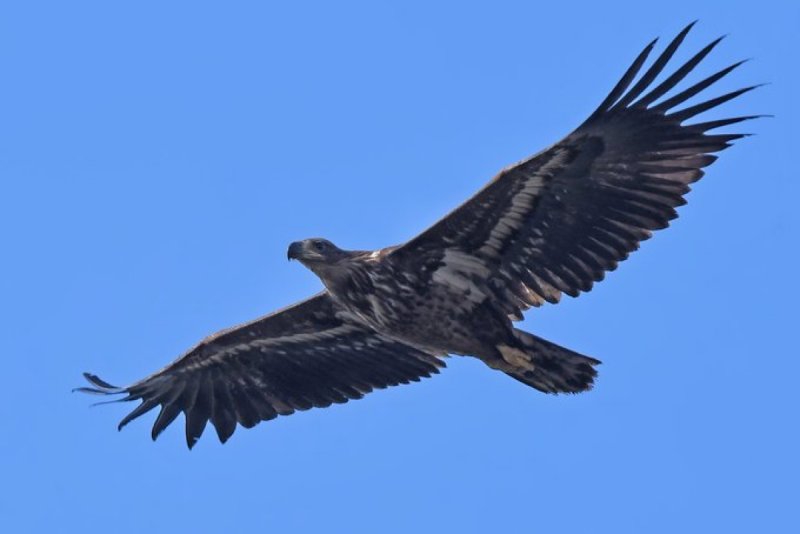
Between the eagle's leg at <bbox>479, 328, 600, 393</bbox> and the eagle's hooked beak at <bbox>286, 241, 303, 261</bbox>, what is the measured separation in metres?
2.18

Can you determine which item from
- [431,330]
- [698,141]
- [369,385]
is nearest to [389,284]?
[431,330]

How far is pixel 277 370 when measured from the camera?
21.0 m

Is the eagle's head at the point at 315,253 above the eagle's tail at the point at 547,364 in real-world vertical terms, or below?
above

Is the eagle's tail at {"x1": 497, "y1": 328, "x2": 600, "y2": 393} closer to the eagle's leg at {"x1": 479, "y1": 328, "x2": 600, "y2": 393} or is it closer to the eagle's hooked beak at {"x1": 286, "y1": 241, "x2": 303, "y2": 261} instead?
the eagle's leg at {"x1": 479, "y1": 328, "x2": 600, "y2": 393}

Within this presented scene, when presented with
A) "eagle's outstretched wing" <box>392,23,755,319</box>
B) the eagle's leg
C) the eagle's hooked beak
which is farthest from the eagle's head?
the eagle's leg

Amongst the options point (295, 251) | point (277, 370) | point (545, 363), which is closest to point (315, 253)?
point (295, 251)

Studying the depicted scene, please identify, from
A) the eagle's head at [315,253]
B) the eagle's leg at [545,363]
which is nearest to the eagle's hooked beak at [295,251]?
the eagle's head at [315,253]

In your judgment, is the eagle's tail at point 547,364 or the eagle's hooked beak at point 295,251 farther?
the eagle's hooked beak at point 295,251

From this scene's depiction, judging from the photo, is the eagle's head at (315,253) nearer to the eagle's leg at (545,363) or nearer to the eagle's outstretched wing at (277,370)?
the eagle's outstretched wing at (277,370)

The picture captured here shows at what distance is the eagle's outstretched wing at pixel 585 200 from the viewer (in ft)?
59.9

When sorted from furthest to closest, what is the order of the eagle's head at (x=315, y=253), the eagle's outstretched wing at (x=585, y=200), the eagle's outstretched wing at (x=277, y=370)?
the eagle's outstretched wing at (x=277, y=370), the eagle's head at (x=315, y=253), the eagle's outstretched wing at (x=585, y=200)

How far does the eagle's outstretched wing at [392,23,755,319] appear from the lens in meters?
18.2

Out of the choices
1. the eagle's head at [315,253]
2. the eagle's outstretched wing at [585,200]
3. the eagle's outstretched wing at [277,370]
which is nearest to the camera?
the eagle's outstretched wing at [585,200]

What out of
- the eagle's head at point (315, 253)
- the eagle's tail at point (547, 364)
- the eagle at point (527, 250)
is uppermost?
the eagle's head at point (315, 253)
